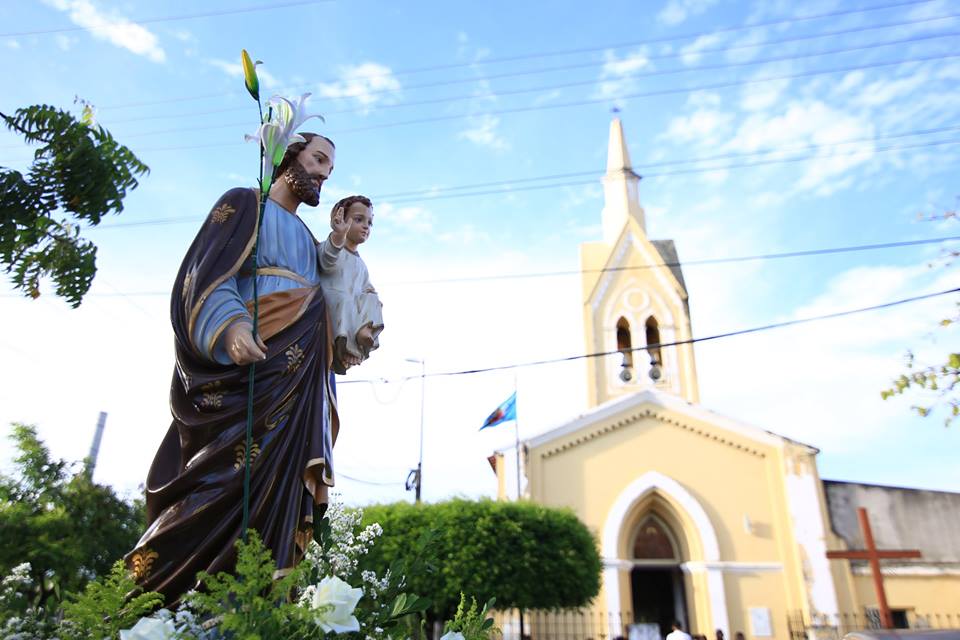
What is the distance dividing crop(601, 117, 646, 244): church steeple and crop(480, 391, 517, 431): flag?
8175mm

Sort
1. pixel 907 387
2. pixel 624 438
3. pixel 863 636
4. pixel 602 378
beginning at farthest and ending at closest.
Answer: pixel 602 378, pixel 624 438, pixel 907 387, pixel 863 636

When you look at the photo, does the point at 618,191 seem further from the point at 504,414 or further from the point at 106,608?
the point at 106,608

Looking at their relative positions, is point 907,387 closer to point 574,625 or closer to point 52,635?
point 52,635

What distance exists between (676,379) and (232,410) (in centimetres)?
2221

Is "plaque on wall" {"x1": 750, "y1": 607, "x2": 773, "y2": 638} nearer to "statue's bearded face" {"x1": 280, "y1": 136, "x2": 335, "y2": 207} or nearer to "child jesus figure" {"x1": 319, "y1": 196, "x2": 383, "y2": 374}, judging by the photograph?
"child jesus figure" {"x1": 319, "y1": 196, "x2": 383, "y2": 374}

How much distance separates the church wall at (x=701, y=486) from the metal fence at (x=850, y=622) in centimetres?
48

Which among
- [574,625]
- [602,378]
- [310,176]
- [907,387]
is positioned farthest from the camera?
[602,378]

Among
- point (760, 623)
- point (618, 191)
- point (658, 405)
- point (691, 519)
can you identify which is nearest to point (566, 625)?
point (691, 519)

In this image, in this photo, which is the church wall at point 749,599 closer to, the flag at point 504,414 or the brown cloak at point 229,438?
the flag at point 504,414

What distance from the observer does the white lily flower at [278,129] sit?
2.98 m

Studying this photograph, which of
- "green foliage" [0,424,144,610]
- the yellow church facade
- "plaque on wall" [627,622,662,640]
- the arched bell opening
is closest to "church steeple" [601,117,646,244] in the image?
the arched bell opening

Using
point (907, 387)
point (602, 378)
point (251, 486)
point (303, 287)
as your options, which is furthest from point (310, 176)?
point (602, 378)

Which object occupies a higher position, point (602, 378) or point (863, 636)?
point (602, 378)

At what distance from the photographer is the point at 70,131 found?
165 inches
